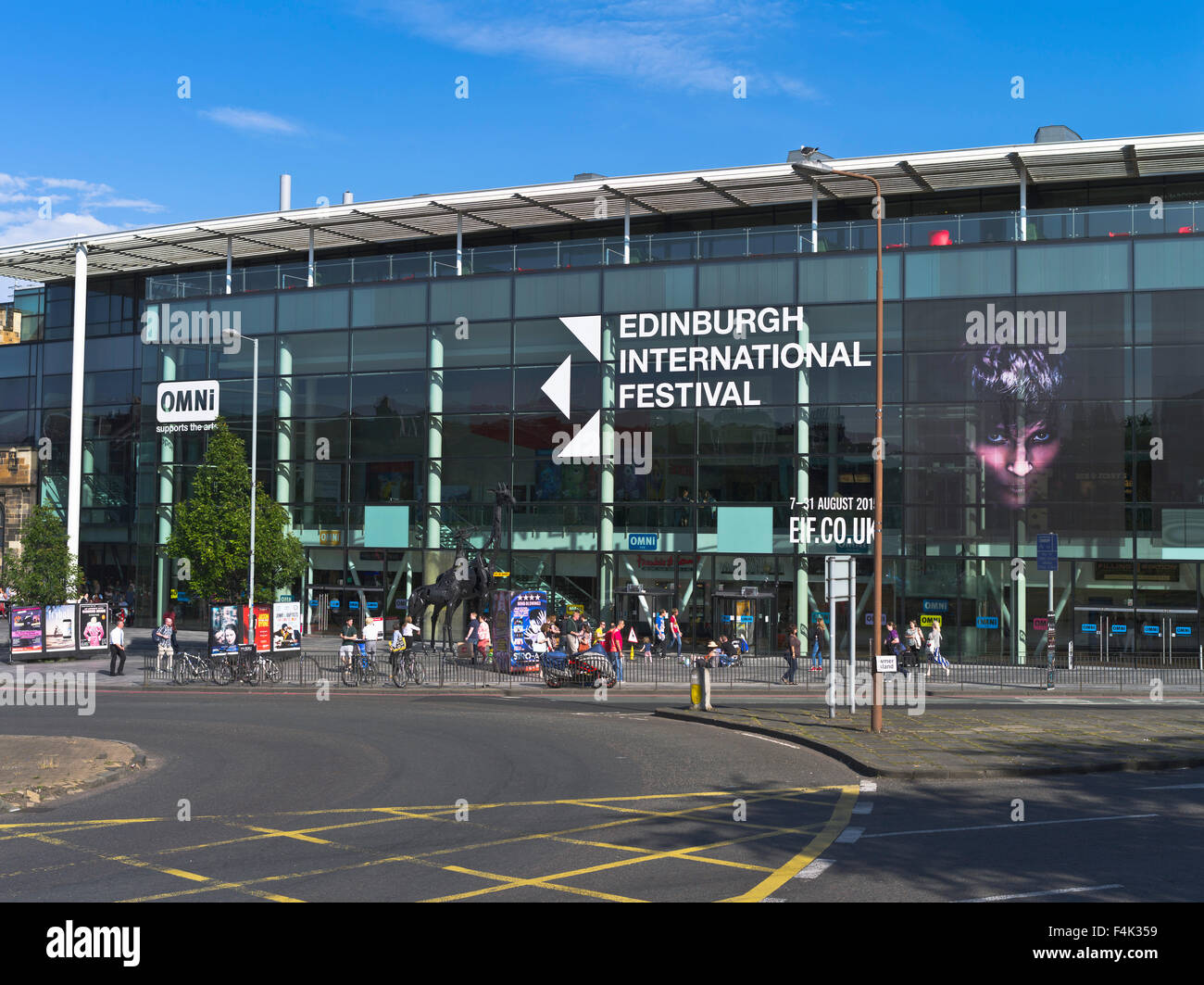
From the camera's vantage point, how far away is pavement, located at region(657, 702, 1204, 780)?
16.9 meters

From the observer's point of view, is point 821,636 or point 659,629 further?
point 659,629

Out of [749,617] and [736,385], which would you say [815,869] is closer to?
[749,617]

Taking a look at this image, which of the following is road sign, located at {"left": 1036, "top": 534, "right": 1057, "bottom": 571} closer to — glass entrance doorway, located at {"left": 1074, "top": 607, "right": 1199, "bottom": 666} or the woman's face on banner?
the woman's face on banner

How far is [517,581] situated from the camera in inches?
1793

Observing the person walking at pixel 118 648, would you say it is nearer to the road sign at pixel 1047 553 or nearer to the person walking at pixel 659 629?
the person walking at pixel 659 629

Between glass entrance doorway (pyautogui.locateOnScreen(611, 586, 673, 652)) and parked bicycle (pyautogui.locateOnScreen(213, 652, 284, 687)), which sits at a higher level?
glass entrance doorway (pyautogui.locateOnScreen(611, 586, 673, 652))

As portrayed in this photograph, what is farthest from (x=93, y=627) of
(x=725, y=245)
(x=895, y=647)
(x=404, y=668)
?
(x=895, y=647)

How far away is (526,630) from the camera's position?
3547 centimetres

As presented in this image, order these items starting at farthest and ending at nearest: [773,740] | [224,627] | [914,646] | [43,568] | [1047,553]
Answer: [43,568] < [224,627] < [914,646] < [1047,553] < [773,740]

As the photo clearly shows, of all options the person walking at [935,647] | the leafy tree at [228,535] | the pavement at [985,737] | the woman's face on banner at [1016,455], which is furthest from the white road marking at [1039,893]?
the leafy tree at [228,535]

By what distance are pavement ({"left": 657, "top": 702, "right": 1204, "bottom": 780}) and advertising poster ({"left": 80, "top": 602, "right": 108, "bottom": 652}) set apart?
23.5 meters

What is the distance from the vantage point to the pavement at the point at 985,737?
1693 cm

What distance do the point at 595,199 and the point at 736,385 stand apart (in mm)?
9795

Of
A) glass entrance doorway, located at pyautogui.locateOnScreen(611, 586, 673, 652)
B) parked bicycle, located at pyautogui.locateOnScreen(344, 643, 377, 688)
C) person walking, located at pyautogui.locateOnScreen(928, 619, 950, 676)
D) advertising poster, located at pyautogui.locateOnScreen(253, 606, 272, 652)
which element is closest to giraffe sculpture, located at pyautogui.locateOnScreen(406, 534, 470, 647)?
advertising poster, located at pyautogui.locateOnScreen(253, 606, 272, 652)
